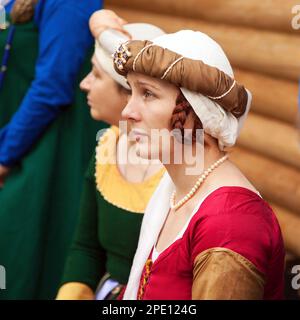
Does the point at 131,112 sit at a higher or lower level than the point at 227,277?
higher

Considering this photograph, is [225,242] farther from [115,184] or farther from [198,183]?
[115,184]

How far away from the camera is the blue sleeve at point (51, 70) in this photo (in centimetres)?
305

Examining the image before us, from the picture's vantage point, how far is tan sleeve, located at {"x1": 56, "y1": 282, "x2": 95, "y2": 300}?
2.53 m

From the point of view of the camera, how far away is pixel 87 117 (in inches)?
129

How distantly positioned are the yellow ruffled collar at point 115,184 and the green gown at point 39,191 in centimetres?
58

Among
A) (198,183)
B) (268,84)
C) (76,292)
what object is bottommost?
(76,292)

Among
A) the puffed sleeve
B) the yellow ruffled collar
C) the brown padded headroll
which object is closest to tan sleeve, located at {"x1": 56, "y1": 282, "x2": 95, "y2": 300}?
the yellow ruffled collar

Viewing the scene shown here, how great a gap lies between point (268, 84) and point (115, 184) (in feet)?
3.62

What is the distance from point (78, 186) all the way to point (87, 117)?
0.96 ft

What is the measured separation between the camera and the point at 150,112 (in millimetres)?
1938

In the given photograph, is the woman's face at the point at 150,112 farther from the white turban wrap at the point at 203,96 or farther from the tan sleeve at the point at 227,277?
the tan sleeve at the point at 227,277

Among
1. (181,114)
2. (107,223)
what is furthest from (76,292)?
(181,114)
